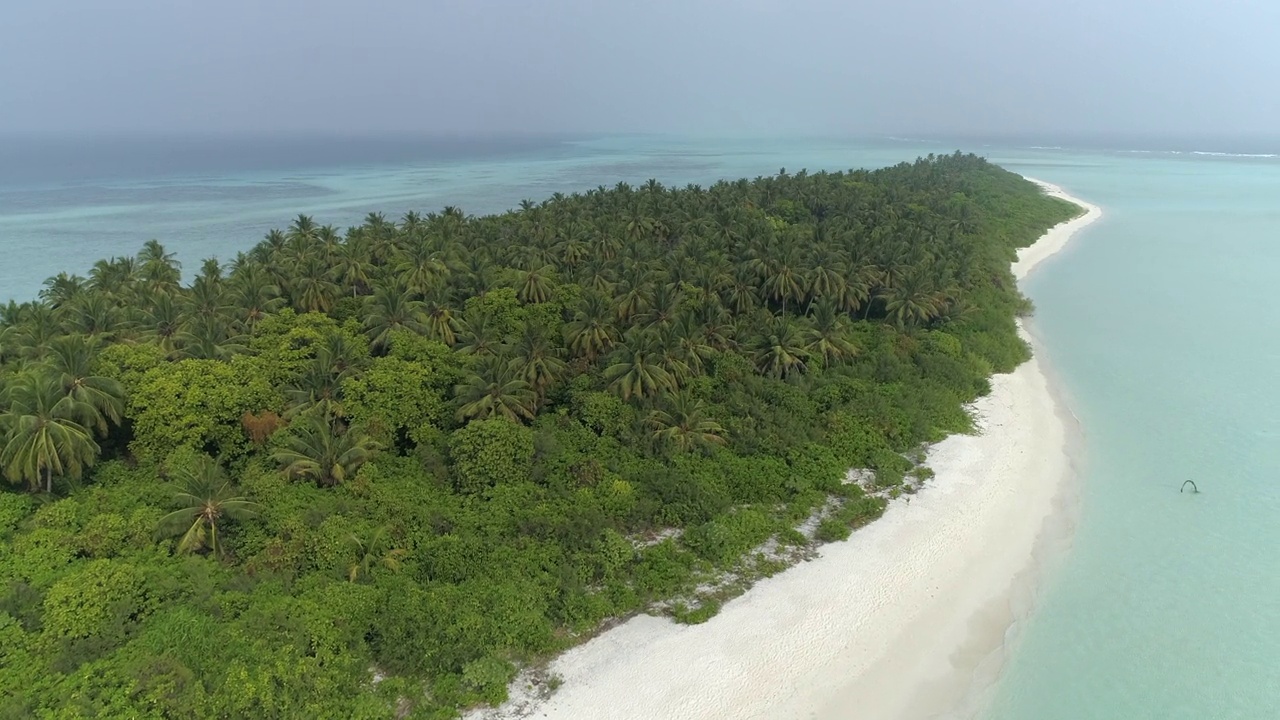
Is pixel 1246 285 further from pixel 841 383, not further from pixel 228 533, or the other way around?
pixel 228 533

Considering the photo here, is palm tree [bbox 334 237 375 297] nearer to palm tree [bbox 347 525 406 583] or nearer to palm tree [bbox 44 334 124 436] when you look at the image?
palm tree [bbox 44 334 124 436]

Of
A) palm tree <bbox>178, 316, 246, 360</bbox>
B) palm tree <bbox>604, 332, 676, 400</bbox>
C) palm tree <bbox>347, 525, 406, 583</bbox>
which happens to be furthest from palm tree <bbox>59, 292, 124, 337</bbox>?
palm tree <bbox>604, 332, 676, 400</bbox>

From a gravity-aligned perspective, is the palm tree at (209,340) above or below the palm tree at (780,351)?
above

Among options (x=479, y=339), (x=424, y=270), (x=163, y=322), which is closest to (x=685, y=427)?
(x=479, y=339)

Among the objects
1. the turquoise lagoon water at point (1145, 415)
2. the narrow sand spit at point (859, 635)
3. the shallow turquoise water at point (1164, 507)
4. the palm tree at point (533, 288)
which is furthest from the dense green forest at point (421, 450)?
the turquoise lagoon water at point (1145, 415)

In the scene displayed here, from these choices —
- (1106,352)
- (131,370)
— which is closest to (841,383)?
(1106,352)

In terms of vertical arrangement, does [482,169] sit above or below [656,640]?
above

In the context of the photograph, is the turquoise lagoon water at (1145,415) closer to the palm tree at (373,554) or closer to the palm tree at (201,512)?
the palm tree at (373,554)
